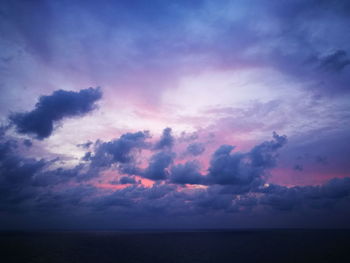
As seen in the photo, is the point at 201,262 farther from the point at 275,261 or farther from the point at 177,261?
the point at 275,261

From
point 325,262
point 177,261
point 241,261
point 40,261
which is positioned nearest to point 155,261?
point 177,261

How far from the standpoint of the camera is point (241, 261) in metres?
66.4

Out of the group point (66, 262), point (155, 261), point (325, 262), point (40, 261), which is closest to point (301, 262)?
point (325, 262)

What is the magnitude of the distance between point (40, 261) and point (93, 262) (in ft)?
47.9

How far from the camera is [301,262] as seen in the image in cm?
6519

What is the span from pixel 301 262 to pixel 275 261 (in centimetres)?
656

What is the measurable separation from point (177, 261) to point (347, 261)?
4607cm

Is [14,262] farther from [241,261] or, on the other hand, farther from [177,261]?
[241,261]

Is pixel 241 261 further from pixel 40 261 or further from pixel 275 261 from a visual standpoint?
pixel 40 261

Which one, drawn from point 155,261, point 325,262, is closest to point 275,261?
point 325,262

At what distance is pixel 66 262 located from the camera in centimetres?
6531

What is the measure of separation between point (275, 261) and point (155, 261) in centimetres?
3256

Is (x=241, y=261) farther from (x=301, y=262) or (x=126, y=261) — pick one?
(x=126, y=261)

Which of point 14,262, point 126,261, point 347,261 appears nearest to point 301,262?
point 347,261
